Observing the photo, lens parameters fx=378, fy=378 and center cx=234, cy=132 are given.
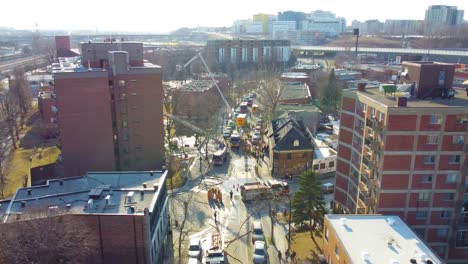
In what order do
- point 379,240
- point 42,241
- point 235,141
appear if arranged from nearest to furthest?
point 42,241, point 379,240, point 235,141

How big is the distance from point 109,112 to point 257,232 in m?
13.2

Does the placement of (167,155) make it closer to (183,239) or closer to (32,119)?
(183,239)

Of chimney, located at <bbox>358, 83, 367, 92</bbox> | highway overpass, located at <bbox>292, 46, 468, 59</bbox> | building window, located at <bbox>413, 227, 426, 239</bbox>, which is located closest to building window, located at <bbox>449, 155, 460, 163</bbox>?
building window, located at <bbox>413, 227, 426, 239</bbox>

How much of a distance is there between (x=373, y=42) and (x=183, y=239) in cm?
11516

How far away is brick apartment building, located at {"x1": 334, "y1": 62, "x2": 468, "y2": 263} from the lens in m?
17.8

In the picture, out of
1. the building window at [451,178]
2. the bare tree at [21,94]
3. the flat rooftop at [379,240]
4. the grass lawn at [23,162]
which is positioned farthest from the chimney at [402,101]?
the bare tree at [21,94]

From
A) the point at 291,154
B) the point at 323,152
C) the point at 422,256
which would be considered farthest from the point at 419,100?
the point at 323,152

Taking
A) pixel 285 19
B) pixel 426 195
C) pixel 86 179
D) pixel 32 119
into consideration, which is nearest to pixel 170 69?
pixel 32 119

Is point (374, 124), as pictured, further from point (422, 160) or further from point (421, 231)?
point (421, 231)

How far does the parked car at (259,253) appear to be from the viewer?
18.8m

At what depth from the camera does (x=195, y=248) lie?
1961cm

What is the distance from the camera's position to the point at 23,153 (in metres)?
35.9

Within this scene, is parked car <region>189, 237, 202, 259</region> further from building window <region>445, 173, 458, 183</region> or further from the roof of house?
building window <region>445, 173, 458, 183</region>

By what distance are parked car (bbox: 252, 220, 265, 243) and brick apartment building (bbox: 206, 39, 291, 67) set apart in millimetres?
66889
